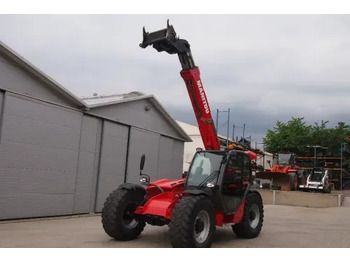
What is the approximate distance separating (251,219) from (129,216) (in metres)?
3.08

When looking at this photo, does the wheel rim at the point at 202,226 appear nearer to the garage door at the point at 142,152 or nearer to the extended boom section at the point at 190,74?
the extended boom section at the point at 190,74

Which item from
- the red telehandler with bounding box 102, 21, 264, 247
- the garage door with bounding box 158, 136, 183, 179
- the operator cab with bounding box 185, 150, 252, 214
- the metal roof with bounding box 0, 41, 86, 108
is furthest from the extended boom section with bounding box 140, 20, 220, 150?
the garage door with bounding box 158, 136, 183, 179

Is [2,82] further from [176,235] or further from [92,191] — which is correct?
[176,235]

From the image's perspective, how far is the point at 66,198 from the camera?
13094 millimetres

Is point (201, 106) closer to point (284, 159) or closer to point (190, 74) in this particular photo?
point (190, 74)

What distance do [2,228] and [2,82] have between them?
12.8 feet

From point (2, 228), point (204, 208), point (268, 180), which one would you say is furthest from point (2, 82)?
point (268, 180)

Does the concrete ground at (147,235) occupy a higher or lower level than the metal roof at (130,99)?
lower

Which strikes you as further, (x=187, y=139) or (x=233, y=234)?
(x=187, y=139)

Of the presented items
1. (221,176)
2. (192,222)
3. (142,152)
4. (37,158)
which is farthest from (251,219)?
(142,152)

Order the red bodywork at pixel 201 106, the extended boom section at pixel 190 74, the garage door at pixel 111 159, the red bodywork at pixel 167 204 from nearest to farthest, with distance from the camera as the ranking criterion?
1. the red bodywork at pixel 167 204
2. the extended boom section at pixel 190 74
3. the red bodywork at pixel 201 106
4. the garage door at pixel 111 159

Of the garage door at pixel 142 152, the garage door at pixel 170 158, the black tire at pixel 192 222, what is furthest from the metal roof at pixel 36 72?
the black tire at pixel 192 222

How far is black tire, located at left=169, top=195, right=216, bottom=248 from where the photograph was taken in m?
7.14

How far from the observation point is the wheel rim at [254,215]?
972cm
